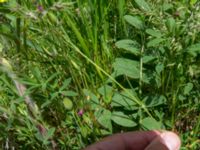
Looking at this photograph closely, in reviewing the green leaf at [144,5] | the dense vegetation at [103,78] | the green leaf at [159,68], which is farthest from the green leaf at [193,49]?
the green leaf at [144,5]

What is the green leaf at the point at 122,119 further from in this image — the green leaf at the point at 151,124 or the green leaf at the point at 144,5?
the green leaf at the point at 144,5

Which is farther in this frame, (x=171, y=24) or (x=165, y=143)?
(x=171, y=24)

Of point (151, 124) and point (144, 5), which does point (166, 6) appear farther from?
point (151, 124)

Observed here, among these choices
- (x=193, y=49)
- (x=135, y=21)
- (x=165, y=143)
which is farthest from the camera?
(x=135, y=21)

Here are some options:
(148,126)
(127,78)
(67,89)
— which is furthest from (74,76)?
(148,126)

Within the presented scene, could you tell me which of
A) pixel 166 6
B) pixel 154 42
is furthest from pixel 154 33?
pixel 166 6

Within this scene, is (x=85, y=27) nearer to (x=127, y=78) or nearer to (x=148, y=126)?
(x=127, y=78)

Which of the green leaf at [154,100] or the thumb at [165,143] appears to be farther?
the green leaf at [154,100]
